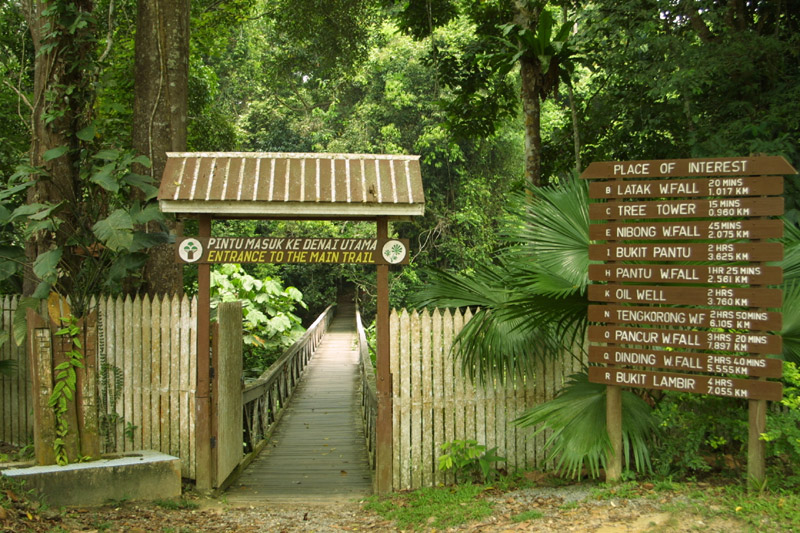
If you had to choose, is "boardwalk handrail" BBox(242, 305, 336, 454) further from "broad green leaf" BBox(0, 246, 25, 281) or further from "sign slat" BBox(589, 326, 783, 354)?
"sign slat" BBox(589, 326, 783, 354)

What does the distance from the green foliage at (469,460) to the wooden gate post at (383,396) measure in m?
0.55

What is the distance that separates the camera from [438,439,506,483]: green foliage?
20.4 ft

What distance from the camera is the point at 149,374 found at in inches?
268

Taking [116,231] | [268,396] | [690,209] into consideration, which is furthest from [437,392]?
[268,396]

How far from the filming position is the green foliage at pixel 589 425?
5.18m

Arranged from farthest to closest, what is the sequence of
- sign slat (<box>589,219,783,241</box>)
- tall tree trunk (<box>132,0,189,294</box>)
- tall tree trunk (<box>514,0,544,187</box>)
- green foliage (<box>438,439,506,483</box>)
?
tall tree trunk (<box>514,0,544,187</box>) → tall tree trunk (<box>132,0,189,294</box>) → green foliage (<box>438,439,506,483</box>) → sign slat (<box>589,219,783,241</box>)

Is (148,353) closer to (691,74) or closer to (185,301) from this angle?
(185,301)

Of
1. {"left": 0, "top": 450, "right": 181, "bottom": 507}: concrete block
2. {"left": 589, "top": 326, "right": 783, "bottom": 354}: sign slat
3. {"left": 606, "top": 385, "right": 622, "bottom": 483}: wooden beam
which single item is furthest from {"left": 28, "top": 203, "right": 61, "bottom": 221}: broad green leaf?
→ {"left": 606, "top": 385, "right": 622, "bottom": 483}: wooden beam

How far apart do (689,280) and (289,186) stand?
3.60m

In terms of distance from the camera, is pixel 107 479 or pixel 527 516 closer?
pixel 527 516

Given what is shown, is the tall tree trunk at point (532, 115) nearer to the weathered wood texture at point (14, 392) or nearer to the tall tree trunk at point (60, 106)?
the tall tree trunk at point (60, 106)

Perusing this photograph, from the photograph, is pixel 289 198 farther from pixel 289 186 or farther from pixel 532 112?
pixel 532 112

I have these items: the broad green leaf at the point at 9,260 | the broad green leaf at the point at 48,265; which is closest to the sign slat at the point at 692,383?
the broad green leaf at the point at 48,265

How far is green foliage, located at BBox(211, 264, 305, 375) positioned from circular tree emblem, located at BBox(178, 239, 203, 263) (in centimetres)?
548
